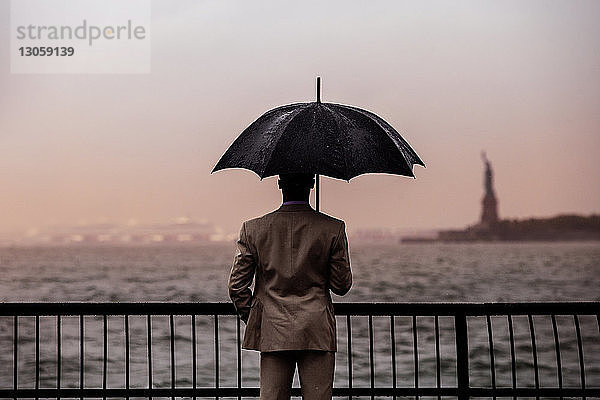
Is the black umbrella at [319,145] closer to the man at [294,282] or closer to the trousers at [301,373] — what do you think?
the man at [294,282]

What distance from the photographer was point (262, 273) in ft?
14.8

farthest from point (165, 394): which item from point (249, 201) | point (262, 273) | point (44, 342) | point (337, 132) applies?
point (249, 201)

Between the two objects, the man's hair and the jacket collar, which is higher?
the man's hair

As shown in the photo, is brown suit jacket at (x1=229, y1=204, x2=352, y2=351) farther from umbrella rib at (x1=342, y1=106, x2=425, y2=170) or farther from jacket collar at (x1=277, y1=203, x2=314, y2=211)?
umbrella rib at (x1=342, y1=106, x2=425, y2=170)

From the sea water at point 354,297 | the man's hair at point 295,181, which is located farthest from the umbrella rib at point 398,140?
the sea water at point 354,297

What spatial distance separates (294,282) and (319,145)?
2.11 feet

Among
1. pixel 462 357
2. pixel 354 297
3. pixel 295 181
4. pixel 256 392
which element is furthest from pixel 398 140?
pixel 354 297

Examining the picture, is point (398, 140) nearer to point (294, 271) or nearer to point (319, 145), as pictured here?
point (319, 145)

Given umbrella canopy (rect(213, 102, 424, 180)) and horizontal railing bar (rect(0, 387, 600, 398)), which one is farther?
horizontal railing bar (rect(0, 387, 600, 398))

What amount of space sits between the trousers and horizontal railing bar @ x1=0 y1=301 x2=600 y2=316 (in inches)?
41.9

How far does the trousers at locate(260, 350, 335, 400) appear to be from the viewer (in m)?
4.50

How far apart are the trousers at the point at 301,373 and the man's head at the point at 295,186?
2.32ft

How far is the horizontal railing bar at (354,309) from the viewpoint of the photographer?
5621 mm

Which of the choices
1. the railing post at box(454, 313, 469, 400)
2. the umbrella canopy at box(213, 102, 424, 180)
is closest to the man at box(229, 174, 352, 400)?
the umbrella canopy at box(213, 102, 424, 180)
